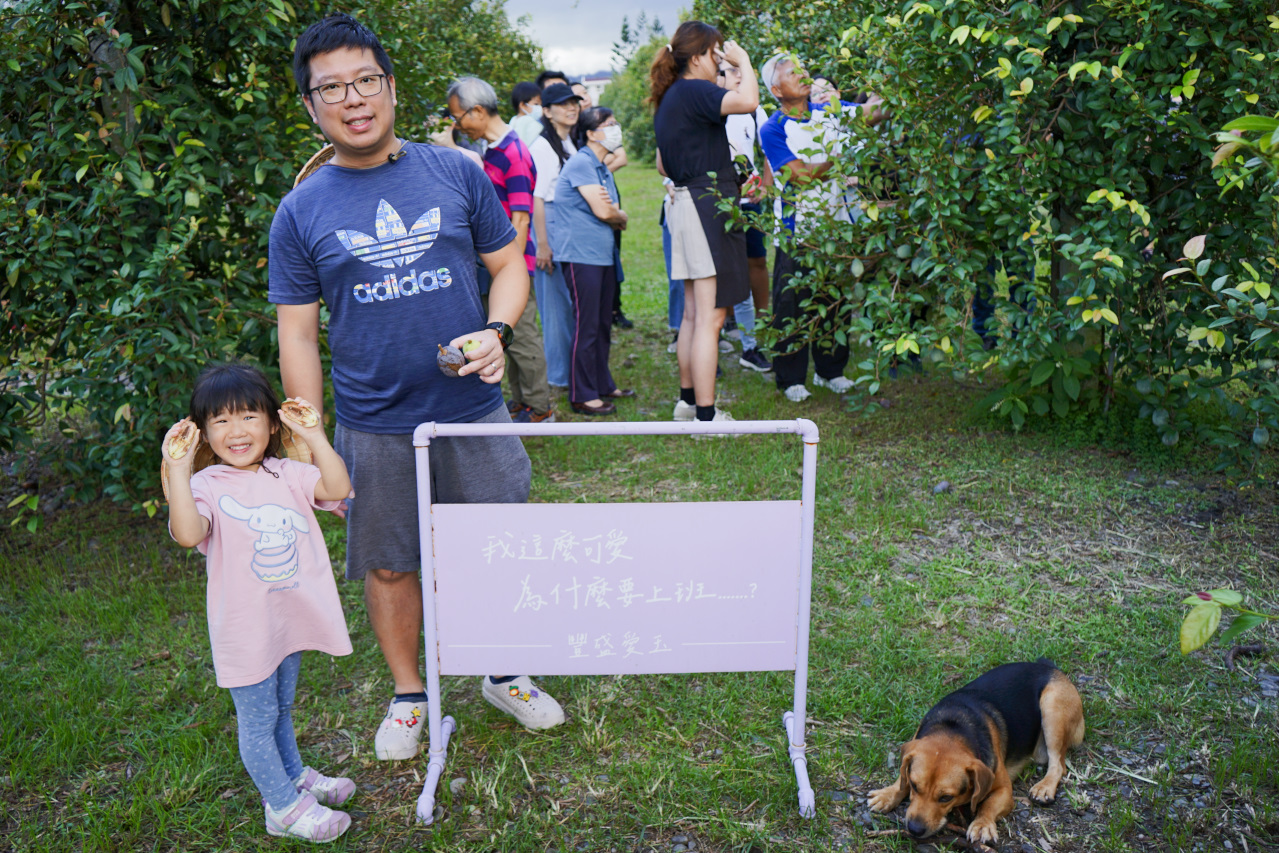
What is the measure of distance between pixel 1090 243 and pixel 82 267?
455cm

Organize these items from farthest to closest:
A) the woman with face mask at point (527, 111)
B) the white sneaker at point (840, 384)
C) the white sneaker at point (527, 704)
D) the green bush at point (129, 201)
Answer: the woman with face mask at point (527, 111) → the white sneaker at point (840, 384) → the green bush at point (129, 201) → the white sneaker at point (527, 704)

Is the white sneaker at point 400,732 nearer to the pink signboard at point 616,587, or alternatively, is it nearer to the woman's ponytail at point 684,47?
the pink signboard at point 616,587

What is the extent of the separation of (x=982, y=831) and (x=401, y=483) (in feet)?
6.35

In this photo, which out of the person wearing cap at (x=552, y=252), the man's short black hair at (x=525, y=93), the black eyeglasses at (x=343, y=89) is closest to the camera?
the black eyeglasses at (x=343, y=89)

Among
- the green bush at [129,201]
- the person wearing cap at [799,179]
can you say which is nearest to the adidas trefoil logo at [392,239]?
the green bush at [129,201]

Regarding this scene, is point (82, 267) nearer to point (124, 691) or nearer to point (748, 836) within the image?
point (124, 691)

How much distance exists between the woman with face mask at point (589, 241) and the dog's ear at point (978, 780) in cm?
404

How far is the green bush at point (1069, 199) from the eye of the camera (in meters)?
4.04

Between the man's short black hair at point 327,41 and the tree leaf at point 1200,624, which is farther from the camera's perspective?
the man's short black hair at point 327,41

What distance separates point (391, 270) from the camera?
2.57 metres

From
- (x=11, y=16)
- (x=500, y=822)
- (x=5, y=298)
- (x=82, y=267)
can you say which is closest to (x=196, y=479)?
(x=500, y=822)

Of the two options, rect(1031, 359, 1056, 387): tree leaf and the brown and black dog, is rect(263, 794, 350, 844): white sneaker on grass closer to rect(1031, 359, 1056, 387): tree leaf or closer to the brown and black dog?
the brown and black dog

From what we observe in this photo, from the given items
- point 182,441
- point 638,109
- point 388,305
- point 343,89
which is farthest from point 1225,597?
point 638,109

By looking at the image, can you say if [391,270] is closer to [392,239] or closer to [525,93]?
[392,239]
